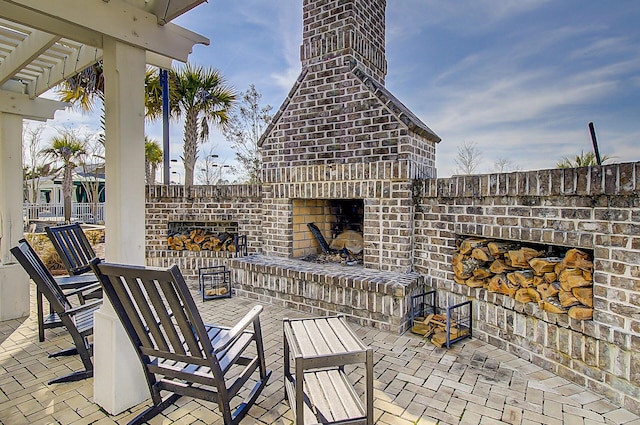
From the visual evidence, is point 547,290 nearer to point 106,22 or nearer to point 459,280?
point 459,280

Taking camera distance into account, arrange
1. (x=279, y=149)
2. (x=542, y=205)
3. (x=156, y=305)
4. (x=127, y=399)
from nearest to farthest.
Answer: (x=156, y=305)
(x=127, y=399)
(x=542, y=205)
(x=279, y=149)

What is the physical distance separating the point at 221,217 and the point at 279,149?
65.0 inches

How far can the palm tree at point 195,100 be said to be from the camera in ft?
29.9

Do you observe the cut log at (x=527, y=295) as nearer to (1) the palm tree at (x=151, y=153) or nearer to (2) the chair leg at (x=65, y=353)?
(2) the chair leg at (x=65, y=353)

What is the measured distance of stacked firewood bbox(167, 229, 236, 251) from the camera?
5.96m

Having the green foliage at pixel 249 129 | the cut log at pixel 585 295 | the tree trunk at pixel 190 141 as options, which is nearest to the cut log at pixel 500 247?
the cut log at pixel 585 295

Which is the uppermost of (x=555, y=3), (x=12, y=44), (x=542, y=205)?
(x=555, y=3)

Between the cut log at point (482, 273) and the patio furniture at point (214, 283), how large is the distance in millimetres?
3418

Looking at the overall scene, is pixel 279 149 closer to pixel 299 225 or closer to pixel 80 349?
pixel 299 225

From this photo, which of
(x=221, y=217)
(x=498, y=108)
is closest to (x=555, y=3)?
(x=498, y=108)

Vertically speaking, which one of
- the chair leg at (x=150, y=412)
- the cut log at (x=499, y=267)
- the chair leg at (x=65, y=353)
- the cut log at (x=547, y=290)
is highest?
the cut log at (x=499, y=267)

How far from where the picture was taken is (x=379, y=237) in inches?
171

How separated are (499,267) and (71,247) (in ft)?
17.0

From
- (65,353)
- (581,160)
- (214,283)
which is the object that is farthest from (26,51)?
(581,160)
